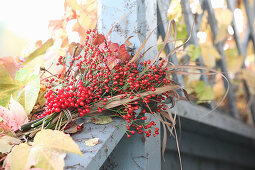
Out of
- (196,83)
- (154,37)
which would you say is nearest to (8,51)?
(196,83)

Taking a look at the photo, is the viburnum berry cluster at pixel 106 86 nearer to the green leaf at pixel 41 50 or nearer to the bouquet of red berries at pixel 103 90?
the bouquet of red berries at pixel 103 90

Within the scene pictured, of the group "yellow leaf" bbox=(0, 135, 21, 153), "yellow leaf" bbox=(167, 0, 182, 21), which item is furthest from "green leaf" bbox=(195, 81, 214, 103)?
"yellow leaf" bbox=(0, 135, 21, 153)

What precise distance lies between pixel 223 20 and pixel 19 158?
4.71 feet

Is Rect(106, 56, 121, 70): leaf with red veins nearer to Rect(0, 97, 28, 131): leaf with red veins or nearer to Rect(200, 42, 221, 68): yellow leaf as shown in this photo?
Rect(0, 97, 28, 131): leaf with red veins

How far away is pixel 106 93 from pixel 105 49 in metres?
0.10

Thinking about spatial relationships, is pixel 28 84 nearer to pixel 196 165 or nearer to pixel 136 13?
pixel 136 13

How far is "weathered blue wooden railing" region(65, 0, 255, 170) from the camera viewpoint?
22.8 inches

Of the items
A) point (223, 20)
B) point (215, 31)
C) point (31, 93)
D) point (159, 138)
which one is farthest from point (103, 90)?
point (223, 20)

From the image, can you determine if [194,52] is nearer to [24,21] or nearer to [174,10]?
[174,10]

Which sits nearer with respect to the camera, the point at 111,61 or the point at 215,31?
the point at 111,61

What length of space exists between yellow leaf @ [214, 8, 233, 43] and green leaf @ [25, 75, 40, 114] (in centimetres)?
121

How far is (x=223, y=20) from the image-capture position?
158 centimetres

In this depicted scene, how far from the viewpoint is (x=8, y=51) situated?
2.48m

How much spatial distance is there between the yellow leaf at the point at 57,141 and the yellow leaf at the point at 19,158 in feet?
0.06
